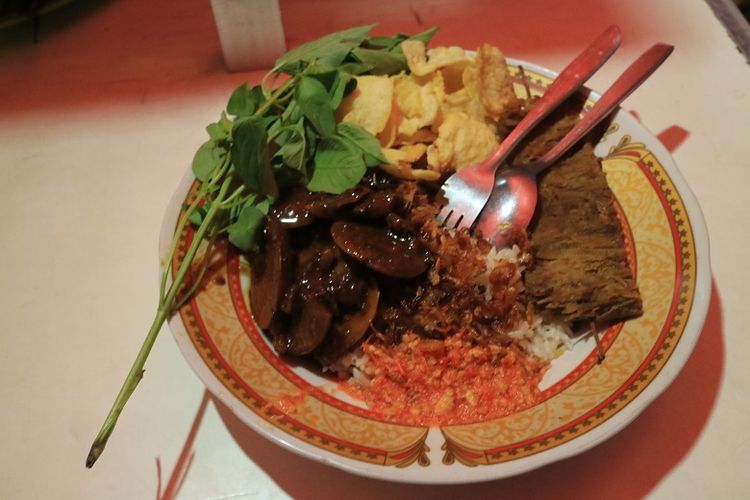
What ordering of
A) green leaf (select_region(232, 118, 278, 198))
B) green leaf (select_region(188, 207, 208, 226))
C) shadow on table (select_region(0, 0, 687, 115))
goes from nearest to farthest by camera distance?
green leaf (select_region(232, 118, 278, 198)) → green leaf (select_region(188, 207, 208, 226)) → shadow on table (select_region(0, 0, 687, 115))

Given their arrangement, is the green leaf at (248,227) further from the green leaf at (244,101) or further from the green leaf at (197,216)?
the green leaf at (244,101)

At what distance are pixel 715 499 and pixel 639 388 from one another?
0.48 m

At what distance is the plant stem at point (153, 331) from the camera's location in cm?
153

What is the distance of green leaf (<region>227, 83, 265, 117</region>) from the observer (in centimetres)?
208

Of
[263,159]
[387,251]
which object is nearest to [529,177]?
[387,251]

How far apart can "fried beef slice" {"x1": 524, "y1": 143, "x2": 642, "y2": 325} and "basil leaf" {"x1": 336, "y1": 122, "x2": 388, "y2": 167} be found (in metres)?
0.65

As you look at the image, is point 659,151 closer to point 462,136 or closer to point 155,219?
point 462,136

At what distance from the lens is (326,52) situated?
87.2 inches

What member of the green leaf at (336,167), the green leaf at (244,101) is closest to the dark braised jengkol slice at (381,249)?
the green leaf at (336,167)

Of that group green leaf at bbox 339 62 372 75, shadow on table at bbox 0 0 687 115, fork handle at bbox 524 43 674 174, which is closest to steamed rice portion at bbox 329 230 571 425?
fork handle at bbox 524 43 674 174

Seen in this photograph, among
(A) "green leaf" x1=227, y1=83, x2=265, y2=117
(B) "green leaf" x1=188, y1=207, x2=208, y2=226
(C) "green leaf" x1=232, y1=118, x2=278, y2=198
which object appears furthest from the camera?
(A) "green leaf" x1=227, y1=83, x2=265, y2=117

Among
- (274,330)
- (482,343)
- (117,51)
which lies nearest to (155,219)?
(274,330)

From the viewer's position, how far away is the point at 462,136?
216 centimetres

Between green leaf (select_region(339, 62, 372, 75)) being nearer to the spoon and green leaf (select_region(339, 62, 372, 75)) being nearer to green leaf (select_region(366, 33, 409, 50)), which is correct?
green leaf (select_region(366, 33, 409, 50))
